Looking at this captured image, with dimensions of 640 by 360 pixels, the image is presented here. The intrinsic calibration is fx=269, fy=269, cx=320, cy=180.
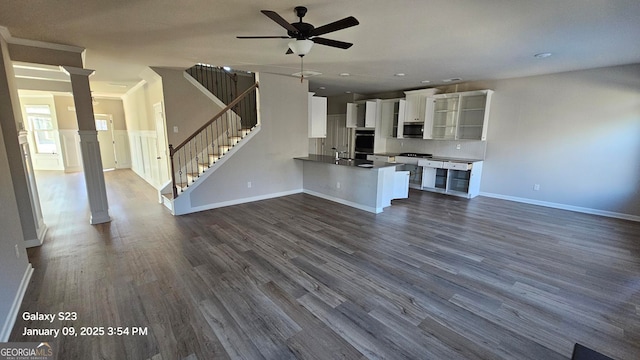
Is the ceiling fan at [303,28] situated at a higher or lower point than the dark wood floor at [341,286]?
higher

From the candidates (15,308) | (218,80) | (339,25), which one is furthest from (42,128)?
(339,25)

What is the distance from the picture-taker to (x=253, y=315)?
2260 mm

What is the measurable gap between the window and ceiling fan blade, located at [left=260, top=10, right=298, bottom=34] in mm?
10393

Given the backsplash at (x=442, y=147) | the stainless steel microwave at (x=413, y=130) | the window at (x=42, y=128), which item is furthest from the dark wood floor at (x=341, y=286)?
the window at (x=42, y=128)

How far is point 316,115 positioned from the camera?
646 centimetres

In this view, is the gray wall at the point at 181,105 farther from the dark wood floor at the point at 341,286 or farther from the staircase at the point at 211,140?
the dark wood floor at the point at 341,286

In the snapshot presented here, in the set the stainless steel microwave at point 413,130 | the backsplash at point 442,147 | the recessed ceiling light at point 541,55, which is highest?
the recessed ceiling light at point 541,55

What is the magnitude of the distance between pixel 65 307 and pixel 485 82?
25.6 ft

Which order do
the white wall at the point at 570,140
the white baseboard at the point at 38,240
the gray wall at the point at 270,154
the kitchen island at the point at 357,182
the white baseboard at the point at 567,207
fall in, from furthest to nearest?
the gray wall at the point at 270,154, the kitchen island at the point at 357,182, the white baseboard at the point at 567,207, the white wall at the point at 570,140, the white baseboard at the point at 38,240

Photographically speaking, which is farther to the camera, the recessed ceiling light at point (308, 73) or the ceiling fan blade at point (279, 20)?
the recessed ceiling light at point (308, 73)

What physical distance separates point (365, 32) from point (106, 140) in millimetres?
10403

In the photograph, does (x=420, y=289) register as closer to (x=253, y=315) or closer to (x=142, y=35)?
(x=253, y=315)

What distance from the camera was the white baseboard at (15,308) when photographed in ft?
6.41

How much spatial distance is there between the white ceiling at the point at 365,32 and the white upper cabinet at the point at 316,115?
1.44 m
